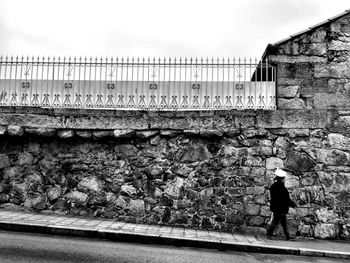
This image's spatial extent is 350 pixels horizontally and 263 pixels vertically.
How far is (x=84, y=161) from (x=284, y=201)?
477cm

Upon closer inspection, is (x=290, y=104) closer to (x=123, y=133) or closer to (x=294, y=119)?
(x=294, y=119)

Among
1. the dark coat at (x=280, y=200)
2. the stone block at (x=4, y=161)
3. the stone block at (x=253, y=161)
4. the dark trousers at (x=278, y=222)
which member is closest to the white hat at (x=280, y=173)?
the dark coat at (x=280, y=200)

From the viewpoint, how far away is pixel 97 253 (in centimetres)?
579

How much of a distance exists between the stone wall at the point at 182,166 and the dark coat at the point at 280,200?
1.66ft

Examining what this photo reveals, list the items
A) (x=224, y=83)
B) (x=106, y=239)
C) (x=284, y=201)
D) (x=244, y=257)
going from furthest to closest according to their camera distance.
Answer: (x=224, y=83) < (x=284, y=201) < (x=106, y=239) < (x=244, y=257)

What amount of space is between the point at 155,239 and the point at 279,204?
280cm

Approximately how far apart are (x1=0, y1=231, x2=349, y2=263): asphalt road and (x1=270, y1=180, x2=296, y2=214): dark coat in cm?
126

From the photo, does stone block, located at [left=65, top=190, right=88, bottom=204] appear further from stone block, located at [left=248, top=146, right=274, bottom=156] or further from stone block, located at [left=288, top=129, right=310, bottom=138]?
stone block, located at [left=288, top=129, right=310, bottom=138]

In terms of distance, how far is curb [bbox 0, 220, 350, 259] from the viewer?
6.78m

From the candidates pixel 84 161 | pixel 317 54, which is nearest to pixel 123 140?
pixel 84 161

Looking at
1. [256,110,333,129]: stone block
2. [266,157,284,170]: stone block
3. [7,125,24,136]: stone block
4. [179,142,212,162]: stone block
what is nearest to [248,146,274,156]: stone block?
[266,157,284,170]: stone block

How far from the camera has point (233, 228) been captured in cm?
816

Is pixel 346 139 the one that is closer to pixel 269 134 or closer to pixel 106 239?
pixel 269 134

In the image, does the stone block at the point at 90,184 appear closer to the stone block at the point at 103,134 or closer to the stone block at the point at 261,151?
the stone block at the point at 103,134
